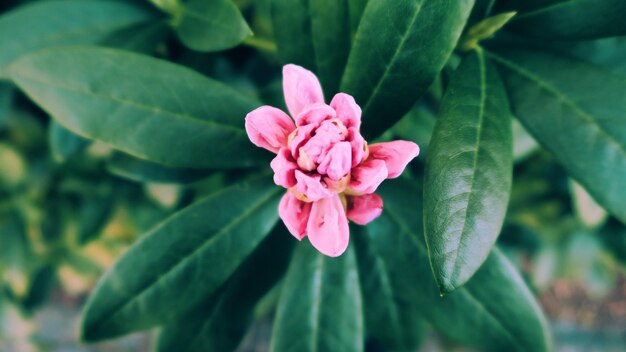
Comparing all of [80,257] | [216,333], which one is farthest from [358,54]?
[80,257]

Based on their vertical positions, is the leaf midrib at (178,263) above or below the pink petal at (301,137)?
below

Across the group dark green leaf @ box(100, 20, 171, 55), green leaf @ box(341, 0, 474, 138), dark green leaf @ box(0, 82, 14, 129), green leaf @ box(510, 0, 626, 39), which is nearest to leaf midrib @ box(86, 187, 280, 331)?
green leaf @ box(341, 0, 474, 138)

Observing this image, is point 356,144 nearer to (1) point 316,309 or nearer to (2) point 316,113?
(2) point 316,113

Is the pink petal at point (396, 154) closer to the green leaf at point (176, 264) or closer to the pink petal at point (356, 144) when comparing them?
the pink petal at point (356, 144)

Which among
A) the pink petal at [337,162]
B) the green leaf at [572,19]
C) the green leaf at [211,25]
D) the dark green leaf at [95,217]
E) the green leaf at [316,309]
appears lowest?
the dark green leaf at [95,217]

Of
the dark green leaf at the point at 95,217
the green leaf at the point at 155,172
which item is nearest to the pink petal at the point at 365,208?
the green leaf at the point at 155,172

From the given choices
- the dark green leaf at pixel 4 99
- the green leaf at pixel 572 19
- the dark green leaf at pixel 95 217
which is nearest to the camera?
the green leaf at pixel 572 19
